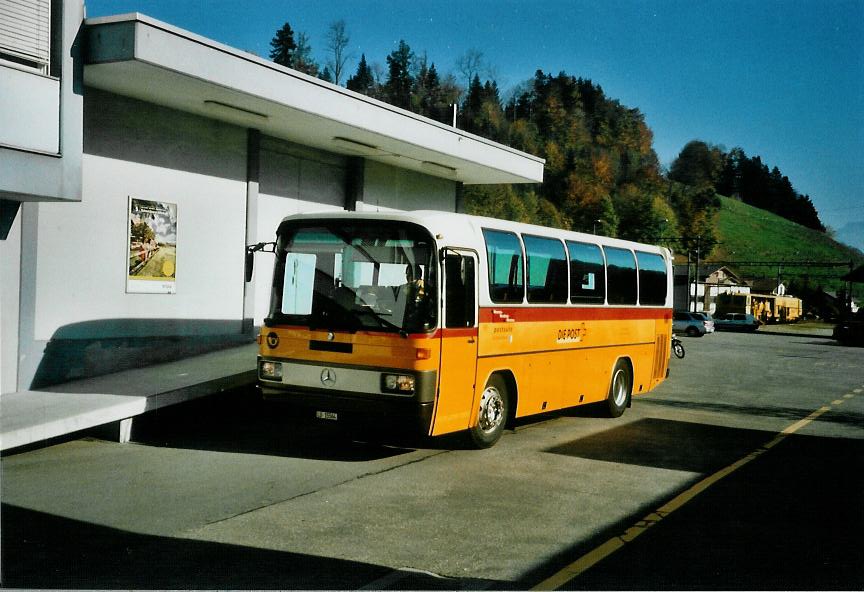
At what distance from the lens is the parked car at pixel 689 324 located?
5231 cm

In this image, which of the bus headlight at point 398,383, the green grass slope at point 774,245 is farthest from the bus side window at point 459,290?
the green grass slope at point 774,245

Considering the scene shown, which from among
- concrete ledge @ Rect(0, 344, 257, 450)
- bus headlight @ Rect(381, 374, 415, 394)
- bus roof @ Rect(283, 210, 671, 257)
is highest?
bus roof @ Rect(283, 210, 671, 257)

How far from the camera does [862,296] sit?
118m

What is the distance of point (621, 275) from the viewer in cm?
1389

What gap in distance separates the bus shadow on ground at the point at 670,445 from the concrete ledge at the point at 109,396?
15.8 ft

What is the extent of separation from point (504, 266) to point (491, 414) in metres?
1.88

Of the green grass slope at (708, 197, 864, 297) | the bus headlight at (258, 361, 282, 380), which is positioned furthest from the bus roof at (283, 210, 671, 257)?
the green grass slope at (708, 197, 864, 297)

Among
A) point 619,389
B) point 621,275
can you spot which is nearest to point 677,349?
point 619,389

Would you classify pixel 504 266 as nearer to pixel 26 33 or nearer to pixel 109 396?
pixel 109 396

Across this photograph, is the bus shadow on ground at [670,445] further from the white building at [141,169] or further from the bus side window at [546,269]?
the white building at [141,169]

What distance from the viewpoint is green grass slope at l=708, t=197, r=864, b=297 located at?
414 ft

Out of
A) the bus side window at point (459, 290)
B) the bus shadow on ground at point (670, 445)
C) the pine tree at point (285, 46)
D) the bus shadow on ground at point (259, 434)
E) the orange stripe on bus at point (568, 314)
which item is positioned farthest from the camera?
the pine tree at point (285, 46)

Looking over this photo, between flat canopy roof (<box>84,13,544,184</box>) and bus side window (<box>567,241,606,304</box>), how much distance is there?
5654 millimetres

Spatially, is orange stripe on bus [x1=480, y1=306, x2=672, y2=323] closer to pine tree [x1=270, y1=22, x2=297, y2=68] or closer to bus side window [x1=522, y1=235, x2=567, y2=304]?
bus side window [x1=522, y1=235, x2=567, y2=304]
